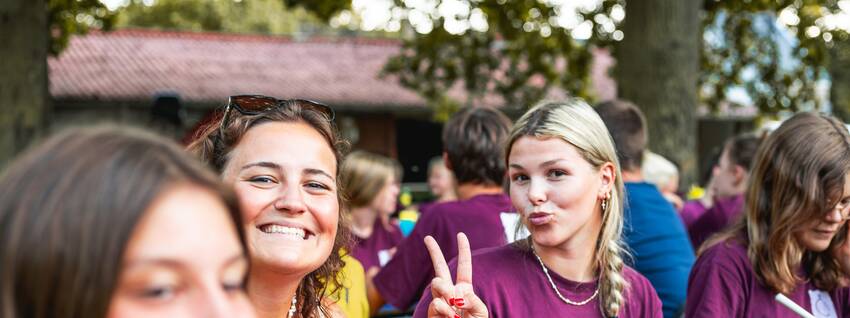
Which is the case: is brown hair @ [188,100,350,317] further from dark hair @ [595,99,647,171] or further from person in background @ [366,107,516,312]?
dark hair @ [595,99,647,171]

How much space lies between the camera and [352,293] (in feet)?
11.4

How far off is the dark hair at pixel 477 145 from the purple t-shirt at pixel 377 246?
137 cm

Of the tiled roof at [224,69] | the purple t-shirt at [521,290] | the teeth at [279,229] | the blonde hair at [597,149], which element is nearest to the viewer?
the teeth at [279,229]

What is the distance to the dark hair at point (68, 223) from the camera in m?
1.11

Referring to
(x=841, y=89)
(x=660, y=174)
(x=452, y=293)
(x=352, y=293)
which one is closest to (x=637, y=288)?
(x=452, y=293)

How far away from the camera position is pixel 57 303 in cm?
111

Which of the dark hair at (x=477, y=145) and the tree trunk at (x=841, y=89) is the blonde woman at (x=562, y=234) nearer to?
the dark hair at (x=477, y=145)

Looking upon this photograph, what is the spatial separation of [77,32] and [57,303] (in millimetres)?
11284

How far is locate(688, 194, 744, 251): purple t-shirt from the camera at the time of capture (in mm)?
5496

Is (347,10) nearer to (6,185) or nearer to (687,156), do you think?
(687,156)

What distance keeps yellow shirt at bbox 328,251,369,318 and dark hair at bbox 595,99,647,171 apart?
1568 mm

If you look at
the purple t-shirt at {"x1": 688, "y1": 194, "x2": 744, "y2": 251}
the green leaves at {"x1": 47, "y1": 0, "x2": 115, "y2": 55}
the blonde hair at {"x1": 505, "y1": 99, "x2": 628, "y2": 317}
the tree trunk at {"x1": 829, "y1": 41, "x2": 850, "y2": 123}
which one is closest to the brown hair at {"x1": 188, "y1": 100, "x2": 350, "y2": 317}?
the blonde hair at {"x1": 505, "y1": 99, "x2": 628, "y2": 317}

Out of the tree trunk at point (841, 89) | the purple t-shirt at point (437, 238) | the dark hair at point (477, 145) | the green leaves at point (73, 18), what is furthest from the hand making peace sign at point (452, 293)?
the tree trunk at point (841, 89)

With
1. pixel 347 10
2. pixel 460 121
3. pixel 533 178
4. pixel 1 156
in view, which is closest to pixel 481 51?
pixel 347 10
